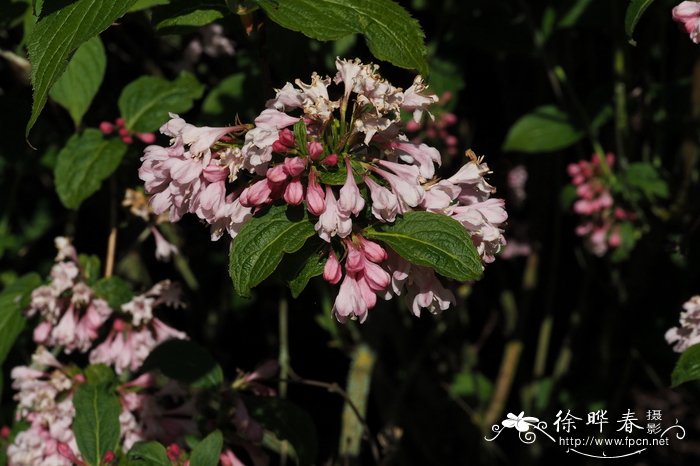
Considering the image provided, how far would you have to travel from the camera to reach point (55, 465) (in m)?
2.35

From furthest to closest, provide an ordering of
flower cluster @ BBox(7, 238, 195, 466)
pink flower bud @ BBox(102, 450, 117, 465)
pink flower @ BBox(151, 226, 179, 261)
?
pink flower @ BBox(151, 226, 179, 261) < flower cluster @ BBox(7, 238, 195, 466) < pink flower bud @ BBox(102, 450, 117, 465)

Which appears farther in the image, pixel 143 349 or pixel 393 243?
pixel 143 349

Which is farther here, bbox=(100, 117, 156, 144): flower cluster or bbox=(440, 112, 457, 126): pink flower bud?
bbox=(440, 112, 457, 126): pink flower bud

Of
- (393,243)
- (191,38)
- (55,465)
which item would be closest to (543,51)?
(191,38)

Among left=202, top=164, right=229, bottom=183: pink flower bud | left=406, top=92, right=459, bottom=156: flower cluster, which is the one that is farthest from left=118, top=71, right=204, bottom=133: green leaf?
left=202, top=164, right=229, bottom=183: pink flower bud

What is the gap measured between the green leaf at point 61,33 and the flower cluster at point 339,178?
0.81ft

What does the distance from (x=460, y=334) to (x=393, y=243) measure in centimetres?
284

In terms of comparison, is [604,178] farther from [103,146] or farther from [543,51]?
[103,146]

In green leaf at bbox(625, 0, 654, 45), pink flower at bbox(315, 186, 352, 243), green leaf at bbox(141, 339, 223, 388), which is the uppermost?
green leaf at bbox(625, 0, 654, 45)

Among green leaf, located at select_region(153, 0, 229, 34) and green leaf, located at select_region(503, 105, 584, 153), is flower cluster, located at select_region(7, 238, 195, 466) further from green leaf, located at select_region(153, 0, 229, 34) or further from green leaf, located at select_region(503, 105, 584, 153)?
green leaf, located at select_region(503, 105, 584, 153)

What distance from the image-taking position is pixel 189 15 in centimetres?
201

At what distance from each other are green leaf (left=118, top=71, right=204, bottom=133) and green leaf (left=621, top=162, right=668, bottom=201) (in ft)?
5.29

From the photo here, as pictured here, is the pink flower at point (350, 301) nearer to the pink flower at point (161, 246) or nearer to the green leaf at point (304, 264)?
the green leaf at point (304, 264)

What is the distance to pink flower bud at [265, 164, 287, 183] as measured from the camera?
163 centimetres
